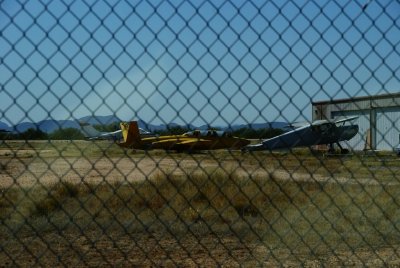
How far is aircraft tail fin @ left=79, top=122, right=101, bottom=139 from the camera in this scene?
9.27 ft

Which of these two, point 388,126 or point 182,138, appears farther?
point 388,126

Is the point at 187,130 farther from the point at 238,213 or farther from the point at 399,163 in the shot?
the point at 399,163

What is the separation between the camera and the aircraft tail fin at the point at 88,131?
9.27 ft

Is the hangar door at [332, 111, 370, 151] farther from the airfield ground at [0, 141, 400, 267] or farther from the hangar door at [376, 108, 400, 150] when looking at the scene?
the airfield ground at [0, 141, 400, 267]

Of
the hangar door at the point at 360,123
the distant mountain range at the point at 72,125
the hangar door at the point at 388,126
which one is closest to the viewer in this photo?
the distant mountain range at the point at 72,125

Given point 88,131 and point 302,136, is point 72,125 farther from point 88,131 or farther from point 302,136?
point 302,136

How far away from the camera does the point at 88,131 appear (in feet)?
9.58

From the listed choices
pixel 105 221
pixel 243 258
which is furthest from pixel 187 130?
pixel 105 221

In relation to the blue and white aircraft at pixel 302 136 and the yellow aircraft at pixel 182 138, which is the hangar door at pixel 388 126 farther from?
the yellow aircraft at pixel 182 138

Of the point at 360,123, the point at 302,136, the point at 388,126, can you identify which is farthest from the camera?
the point at 360,123

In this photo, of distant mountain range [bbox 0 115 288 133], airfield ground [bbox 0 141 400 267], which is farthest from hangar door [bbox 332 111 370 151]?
distant mountain range [bbox 0 115 288 133]

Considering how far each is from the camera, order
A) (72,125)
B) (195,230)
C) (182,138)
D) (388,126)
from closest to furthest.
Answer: (72,125) → (182,138) → (195,230) → (388,126)

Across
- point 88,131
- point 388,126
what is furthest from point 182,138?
point 388,126

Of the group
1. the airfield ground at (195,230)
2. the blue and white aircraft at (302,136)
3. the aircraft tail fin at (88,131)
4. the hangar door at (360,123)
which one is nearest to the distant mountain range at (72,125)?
the aircraft tail fin at (88,131)
